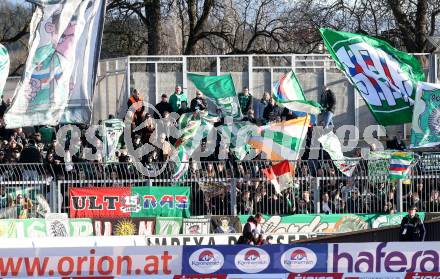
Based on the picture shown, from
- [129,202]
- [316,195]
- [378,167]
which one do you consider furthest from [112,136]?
[378,167]

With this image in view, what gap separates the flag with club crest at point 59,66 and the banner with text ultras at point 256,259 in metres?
5.32

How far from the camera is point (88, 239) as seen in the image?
69.4 feet

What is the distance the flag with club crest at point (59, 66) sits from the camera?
70.6 feet

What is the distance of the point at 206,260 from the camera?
696 inches

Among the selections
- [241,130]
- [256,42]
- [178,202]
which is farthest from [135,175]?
[256,42]

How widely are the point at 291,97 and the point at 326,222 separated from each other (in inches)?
120

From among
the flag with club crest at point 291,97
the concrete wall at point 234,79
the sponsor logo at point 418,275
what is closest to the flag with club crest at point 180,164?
the flag with club crest at point 291,97

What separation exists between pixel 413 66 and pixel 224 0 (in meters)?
17.5

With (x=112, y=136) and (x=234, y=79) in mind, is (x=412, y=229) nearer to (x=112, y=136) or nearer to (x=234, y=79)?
(x=112, y=136)

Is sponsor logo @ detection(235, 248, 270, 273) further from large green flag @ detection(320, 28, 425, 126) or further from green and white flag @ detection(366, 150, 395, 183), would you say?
green and white flag @ detection(366, 150, 395, 183)

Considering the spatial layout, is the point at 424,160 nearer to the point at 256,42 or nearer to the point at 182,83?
the point at 182,83

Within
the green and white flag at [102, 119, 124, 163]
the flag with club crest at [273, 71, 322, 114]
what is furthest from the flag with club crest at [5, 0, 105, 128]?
the flag with club crest at [273, 71, 322, 114]

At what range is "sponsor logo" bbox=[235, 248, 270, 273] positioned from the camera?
17.6 m

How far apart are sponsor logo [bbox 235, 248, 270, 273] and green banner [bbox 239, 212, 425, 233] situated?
6635mm
